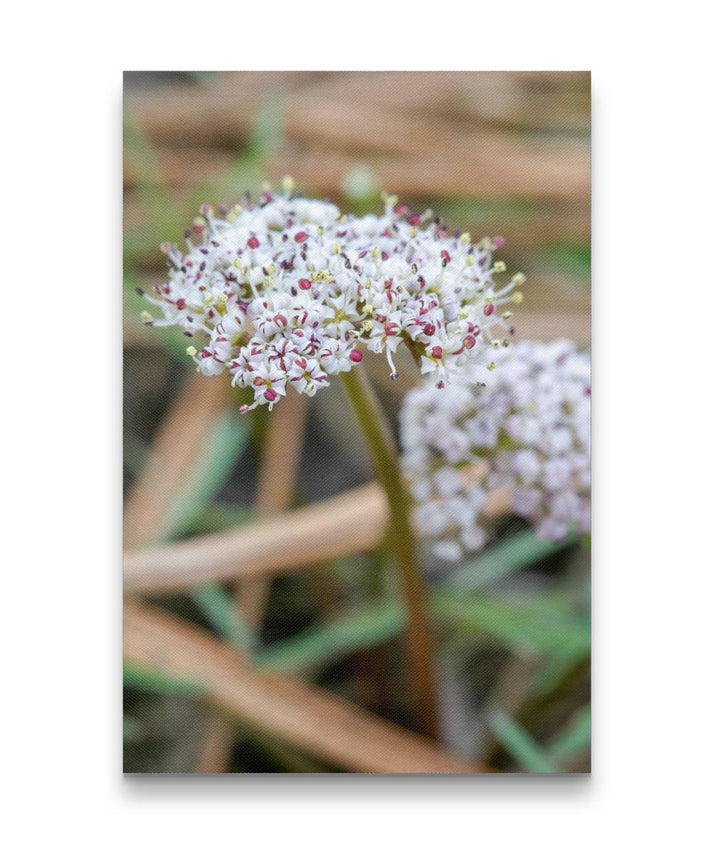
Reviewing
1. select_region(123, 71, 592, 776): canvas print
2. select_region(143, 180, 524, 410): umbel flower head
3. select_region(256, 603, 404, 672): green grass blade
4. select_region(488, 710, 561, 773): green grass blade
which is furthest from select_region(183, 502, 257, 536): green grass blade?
select_region(488, 710, 561, 773): green grass blade

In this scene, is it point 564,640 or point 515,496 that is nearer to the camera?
point 515,496

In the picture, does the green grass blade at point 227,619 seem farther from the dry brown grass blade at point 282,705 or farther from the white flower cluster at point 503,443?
the white flower cluster at point 503,443

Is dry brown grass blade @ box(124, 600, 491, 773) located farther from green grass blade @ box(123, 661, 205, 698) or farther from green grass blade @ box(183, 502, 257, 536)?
green grass blade @ box(183, 502, 257, 536)

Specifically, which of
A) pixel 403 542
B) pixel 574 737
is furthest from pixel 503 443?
pixel 574 737
